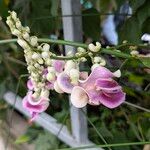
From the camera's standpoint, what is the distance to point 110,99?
23.2 inches

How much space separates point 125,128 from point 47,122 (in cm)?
25

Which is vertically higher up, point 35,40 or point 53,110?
point 35,40

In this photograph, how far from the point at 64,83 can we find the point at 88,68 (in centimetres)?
19

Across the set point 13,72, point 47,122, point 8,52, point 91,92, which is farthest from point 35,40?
point 8,52

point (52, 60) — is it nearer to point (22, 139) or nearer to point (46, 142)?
point (46, 142)

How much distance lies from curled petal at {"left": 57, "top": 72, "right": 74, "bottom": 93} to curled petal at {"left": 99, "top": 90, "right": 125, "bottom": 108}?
4cm

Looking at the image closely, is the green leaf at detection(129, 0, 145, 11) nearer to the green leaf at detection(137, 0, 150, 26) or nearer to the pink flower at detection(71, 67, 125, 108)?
the green leaf at detection(137, 0, 150, 26)

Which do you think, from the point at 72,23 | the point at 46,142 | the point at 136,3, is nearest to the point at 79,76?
the point at 136,3

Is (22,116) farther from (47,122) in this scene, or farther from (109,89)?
(109,89)

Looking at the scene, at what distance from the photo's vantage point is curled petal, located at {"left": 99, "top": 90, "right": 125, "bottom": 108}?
0.59 meters

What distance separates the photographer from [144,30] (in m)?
0.94

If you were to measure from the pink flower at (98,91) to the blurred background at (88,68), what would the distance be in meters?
0.10

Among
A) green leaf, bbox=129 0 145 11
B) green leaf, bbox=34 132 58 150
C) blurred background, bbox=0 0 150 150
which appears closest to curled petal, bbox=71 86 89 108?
blurred background, bbox=0 0 150 150

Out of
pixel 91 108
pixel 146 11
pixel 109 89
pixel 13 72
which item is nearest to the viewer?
pixel 109 89
